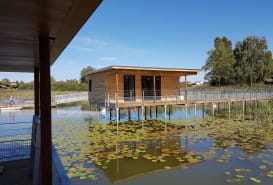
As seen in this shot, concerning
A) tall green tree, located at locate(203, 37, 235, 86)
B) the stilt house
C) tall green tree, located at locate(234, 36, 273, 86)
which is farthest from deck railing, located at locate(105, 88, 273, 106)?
tall green tree, located at locate(234, 36, 273, 86)

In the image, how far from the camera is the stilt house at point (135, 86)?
40.3 feet

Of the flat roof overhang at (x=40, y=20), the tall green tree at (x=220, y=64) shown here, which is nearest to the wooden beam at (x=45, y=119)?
the flat roof overhang at (x=40, y=20)

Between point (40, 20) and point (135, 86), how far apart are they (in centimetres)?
1173

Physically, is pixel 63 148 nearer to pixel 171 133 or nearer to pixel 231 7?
pixel 171 133

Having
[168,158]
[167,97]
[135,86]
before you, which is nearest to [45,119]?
[168,158]

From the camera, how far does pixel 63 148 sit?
6.75 m

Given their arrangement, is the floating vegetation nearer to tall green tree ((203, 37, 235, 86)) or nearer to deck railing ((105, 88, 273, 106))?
deck railing ((105, 88, 273, 106))

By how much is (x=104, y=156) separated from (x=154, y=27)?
2591 cm

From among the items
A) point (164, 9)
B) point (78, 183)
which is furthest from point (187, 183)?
point (164, 9)

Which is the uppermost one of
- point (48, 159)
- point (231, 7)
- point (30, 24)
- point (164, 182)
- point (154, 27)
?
point (231, 7)

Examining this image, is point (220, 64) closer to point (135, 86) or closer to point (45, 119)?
point (135, 86)

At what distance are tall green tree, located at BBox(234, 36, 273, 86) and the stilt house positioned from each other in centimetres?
2595

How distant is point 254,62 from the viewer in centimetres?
3544

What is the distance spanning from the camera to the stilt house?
12.3m
